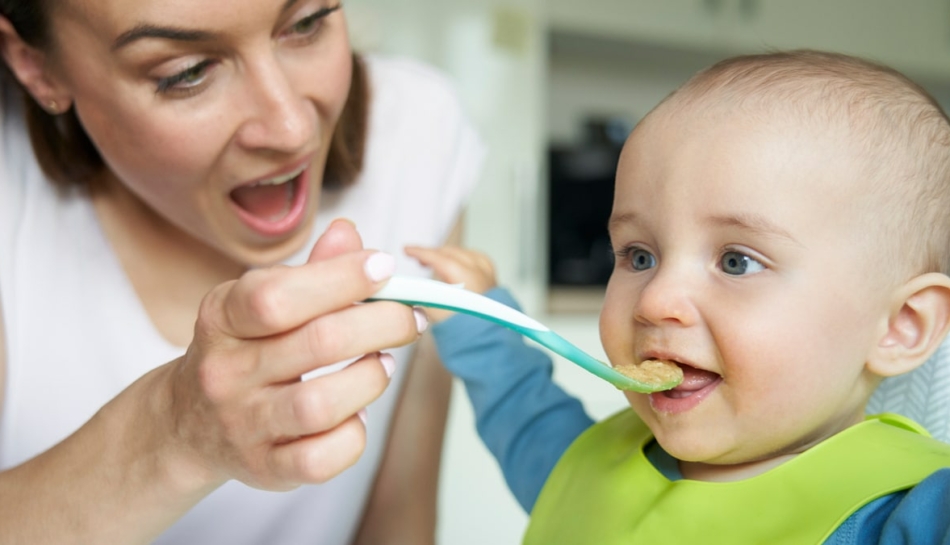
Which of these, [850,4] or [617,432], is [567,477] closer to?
[617,432]

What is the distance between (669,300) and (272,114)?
0.40m

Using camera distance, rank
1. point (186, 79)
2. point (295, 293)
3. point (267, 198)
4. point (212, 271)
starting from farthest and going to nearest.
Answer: point (212, 271)
point (267, 198)
point (186, 79)
point (295, 293)

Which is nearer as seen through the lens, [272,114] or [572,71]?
[272,114]

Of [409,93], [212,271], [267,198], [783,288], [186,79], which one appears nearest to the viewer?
[783,288]

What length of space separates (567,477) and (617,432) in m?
0.07

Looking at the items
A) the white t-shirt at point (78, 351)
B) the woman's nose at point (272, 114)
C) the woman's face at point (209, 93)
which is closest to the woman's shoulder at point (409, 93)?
the white t-shirt at point (78, 351)

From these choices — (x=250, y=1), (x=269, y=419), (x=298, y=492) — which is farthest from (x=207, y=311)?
(x=298, y=492)

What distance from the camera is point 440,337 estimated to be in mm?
1038

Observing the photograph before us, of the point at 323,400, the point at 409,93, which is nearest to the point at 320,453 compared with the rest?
the point at 323,400

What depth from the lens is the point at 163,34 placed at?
0.78 meters

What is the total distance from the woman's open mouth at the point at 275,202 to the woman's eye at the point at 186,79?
0.13m

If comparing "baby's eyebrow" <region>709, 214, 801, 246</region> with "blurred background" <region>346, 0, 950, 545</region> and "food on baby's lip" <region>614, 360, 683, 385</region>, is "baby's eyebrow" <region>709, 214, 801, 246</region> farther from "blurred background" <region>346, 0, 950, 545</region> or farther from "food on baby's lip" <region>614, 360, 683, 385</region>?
"blurred background" <region>346, 0, 950, 545</region>

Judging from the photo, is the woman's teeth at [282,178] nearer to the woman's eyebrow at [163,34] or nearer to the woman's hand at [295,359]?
the woman's eyebrow at [163,34]

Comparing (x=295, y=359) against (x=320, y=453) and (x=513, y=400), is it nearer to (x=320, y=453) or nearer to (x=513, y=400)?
(x=320, y=453)
